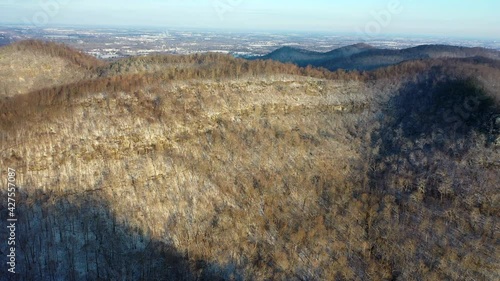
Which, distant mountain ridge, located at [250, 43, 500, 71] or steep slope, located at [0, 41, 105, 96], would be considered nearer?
steep slope, located at [0, 41, 105, 96]

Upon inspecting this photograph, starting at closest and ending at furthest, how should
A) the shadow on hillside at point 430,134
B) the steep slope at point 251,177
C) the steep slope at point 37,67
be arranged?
1. the steep slope at point 251,177
2. the shadow on hillside at point 430,134
3. the steep slope at point 37,67

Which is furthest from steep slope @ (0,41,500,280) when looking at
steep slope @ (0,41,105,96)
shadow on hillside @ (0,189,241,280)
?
steep slope @ (0,41,105,96)

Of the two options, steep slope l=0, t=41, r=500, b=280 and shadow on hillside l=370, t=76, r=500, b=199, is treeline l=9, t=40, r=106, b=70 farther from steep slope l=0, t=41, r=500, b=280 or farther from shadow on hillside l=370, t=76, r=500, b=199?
shadow on hillside l=370, t=76, r=500, b=199

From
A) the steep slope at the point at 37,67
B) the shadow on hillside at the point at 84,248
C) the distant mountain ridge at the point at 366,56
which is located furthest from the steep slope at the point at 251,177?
the distant mountain ridge at the point at 366,56

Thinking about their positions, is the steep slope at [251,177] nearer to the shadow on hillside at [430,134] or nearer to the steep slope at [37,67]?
the shadow on hillside at [430,134]

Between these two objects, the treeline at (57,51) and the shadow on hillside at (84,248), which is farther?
the treeline at (57,51)

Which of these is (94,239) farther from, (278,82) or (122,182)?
(278,82)

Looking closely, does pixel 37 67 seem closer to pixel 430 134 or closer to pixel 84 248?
pixel 84 248
